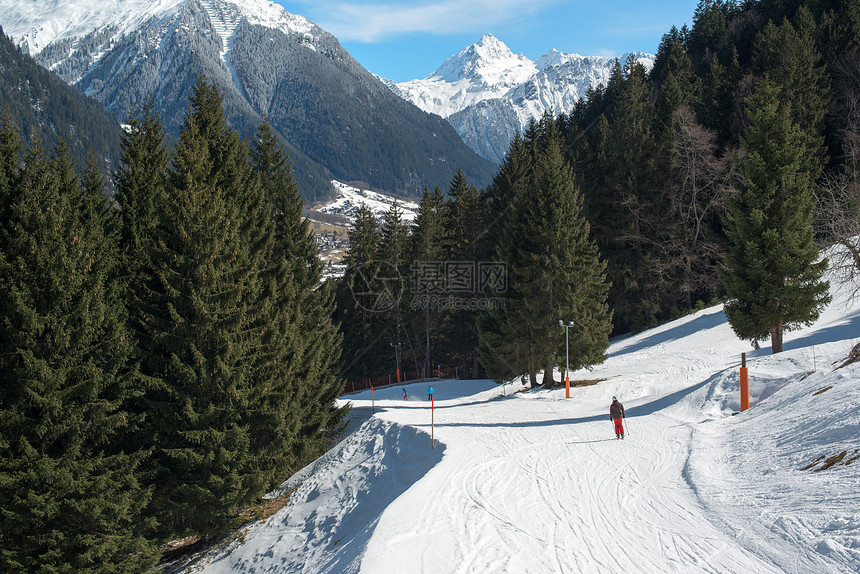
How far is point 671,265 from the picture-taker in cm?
3775

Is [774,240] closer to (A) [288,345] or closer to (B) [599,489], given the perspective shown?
(B) [599,489]

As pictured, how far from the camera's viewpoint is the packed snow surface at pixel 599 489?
25.3 ft

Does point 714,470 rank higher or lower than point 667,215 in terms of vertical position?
lower

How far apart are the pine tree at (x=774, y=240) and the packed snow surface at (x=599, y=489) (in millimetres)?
2114

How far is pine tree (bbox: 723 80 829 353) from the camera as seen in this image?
65.2ft

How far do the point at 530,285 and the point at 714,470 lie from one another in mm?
16672

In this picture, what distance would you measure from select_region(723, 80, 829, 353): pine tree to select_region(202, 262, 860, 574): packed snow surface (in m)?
2.11

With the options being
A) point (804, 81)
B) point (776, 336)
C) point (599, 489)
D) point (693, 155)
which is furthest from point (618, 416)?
point (804, 81)

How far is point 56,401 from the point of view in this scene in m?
12.0

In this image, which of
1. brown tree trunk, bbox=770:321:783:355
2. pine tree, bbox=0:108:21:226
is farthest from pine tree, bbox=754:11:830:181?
pine tree, bbox=0:108:21:226

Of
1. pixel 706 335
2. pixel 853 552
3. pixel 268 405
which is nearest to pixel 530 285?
pixel 706 335

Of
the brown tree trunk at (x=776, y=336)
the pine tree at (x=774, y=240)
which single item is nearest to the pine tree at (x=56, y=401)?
the pine tree at (x=774, y=240)

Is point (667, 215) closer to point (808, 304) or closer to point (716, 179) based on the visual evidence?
point (716, 179)

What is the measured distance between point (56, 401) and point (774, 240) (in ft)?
73.8
